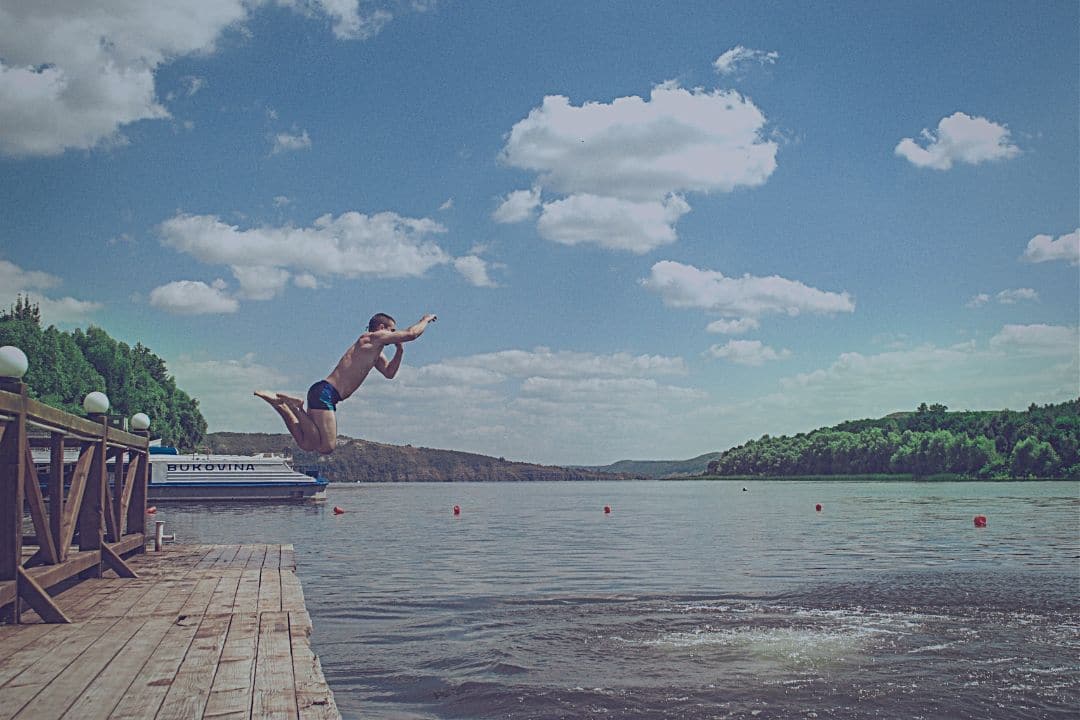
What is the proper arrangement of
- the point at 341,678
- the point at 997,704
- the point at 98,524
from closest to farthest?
the point at 997,704 < the point at 341,678 < the point at 98,524

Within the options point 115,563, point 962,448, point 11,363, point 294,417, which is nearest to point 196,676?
point 294,417

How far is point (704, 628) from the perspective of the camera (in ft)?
55.6

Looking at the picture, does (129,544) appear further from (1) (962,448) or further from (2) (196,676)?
(1) (962,448)

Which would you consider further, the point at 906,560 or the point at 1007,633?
the point at 906,560

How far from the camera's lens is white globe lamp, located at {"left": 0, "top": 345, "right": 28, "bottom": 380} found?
34.2 feet

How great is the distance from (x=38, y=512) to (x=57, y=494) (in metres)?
1.86

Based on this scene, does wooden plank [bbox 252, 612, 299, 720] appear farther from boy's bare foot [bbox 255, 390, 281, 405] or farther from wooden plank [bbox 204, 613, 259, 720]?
boy's bare foot [bbox 255, 390, 281, 405]

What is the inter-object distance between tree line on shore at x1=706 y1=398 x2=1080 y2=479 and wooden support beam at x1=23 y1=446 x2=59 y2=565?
153 m

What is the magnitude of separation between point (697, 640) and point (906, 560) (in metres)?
16.1

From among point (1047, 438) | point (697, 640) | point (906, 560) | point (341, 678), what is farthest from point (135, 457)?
point (1047, 438)

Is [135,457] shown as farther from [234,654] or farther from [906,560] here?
[906,560]

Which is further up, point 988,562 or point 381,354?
point 381,354

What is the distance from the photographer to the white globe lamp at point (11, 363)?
34.2 ft

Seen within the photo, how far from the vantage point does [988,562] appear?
28141 mm
